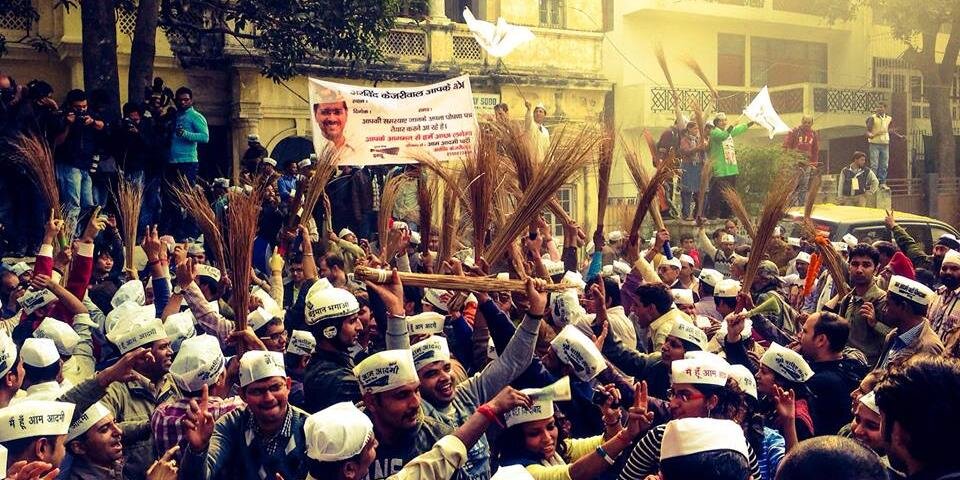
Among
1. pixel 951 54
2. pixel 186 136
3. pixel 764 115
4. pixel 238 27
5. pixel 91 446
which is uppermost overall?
pixel 951 54

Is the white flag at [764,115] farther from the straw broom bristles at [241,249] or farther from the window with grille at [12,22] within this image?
the straw broom bristles at [241,249]

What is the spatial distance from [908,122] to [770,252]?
19722 mm

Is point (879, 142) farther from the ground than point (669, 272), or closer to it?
farther from the ground

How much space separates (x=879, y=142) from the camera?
22625 millimetres

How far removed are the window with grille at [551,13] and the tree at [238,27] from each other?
6.71 meters

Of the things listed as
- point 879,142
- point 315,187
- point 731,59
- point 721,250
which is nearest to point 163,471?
point 315,187

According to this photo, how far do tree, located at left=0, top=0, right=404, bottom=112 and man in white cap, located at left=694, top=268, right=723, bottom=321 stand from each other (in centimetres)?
648

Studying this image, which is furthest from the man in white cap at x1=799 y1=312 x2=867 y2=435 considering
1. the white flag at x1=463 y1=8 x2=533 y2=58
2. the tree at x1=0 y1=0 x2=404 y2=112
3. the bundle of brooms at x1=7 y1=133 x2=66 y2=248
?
the white flag at x1=463 y1=8 x2=533 y2=58

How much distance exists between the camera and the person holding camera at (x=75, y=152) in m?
10.1

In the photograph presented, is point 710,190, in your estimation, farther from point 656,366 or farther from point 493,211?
point 656,366

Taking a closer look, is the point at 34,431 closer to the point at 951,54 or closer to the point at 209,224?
the point at 209,224

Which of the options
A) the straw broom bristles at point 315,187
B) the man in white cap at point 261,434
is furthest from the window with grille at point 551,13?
the man in white cap at point 261,434

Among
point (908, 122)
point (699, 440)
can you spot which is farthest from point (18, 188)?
point (908, 122)

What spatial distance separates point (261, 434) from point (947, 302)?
493 cm
